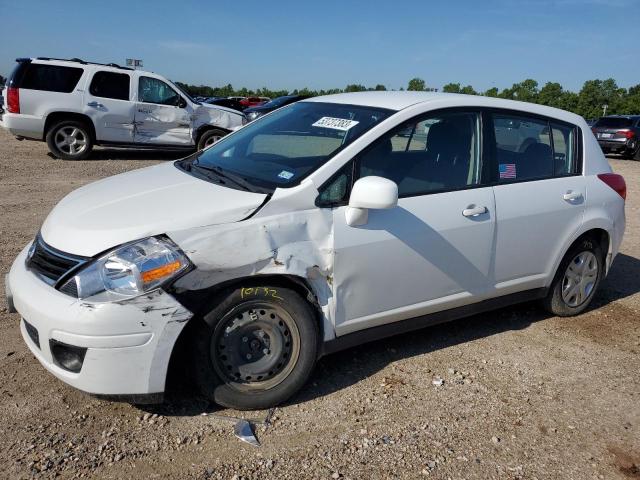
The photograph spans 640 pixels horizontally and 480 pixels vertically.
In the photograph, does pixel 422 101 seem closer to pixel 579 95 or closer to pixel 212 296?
pixel 212 296

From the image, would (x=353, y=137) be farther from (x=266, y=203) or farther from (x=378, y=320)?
(x=378, y=320)

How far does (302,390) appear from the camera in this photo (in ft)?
11.3

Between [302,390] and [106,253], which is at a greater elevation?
[106,253]

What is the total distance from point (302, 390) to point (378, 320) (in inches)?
24.5

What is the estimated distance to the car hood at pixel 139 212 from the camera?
2.88 meters

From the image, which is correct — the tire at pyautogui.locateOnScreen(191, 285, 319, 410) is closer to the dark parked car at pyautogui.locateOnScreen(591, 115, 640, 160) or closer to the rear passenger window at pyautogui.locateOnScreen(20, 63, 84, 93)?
the rear passenger window at pyautogui.locateOnScreen(20, 63, 84, 93)

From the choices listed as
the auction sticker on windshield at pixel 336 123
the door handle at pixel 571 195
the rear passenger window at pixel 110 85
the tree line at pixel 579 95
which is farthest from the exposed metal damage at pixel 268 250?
the tree line at pixel 579 95

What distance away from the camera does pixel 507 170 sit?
4066 mm

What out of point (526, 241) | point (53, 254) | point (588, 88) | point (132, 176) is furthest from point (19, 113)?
point (588, 88)

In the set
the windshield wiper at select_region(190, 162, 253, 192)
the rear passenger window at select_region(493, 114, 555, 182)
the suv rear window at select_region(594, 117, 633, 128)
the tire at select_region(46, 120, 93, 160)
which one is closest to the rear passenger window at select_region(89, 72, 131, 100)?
the tire at select_region(46, 120, 93, 160)

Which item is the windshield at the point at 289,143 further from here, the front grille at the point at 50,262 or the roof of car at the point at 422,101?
the front grille at the point at 50,262

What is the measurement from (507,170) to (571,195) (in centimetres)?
66

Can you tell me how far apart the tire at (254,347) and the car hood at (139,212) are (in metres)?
0.43

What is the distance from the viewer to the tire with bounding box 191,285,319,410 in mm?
2984
